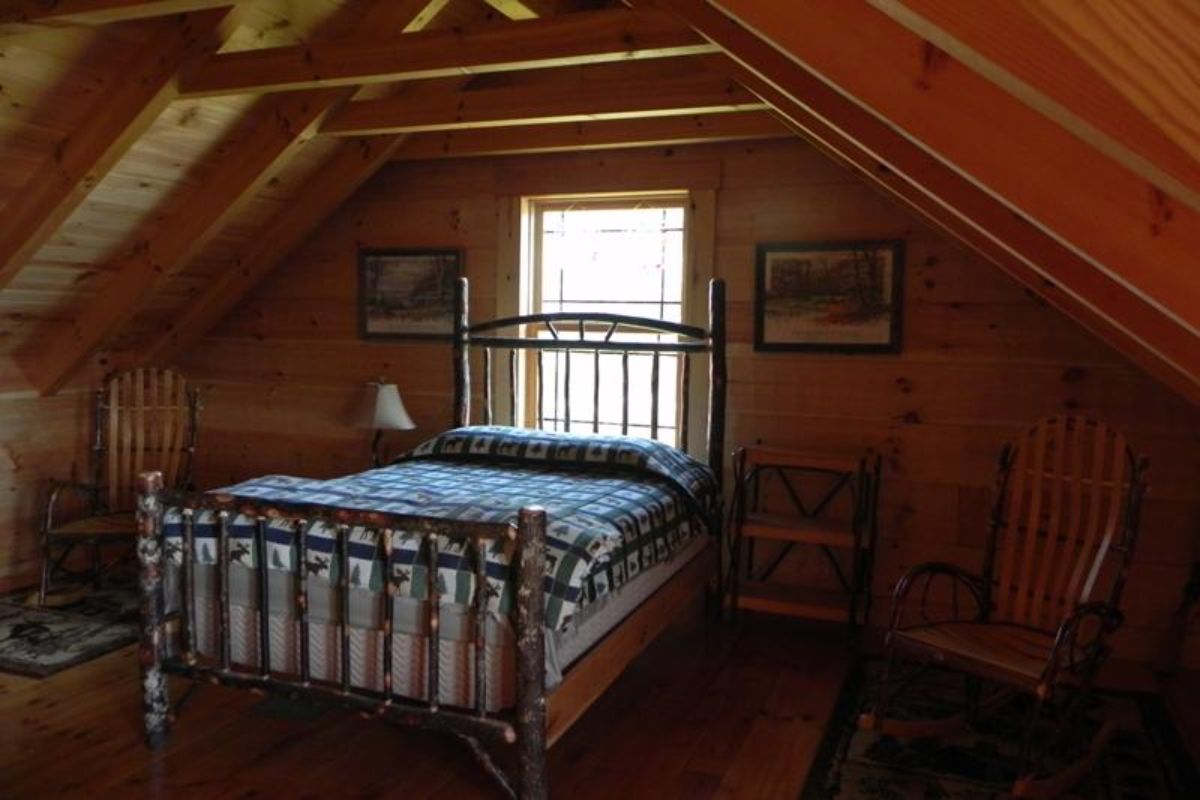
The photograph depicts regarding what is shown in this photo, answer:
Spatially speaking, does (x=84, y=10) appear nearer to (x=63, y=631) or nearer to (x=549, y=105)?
(x=549, y=105)

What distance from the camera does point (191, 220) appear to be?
419 centimetres

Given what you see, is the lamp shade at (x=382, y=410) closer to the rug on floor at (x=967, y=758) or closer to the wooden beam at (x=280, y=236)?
the wooden beam at (x=280, y=236)

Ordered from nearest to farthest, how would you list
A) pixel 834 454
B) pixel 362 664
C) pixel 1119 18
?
pixel 1119 18 < pixel 362 664 < pixel 834 454

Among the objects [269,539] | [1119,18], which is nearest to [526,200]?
[269,539]

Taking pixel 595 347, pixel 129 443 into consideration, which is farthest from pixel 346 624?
pixel 129 443

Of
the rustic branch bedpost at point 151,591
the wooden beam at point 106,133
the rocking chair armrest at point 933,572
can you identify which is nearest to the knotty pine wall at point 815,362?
the rocking chair armrest at point 933,572

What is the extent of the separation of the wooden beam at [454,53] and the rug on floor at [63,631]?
7.19 feet

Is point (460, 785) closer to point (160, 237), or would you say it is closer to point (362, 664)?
point (362, 664)

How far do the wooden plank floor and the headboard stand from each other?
1.15 metres

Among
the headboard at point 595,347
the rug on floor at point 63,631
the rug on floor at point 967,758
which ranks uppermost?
the headboard at point 595,347

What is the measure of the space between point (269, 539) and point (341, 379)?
246 cm

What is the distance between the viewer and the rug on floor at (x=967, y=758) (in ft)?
8.97

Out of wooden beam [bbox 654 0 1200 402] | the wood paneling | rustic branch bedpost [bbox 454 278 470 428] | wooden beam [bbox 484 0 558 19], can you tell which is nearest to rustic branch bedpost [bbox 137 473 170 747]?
rustic branch bedpost [bbox 454 278 470 428]

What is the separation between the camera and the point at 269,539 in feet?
9.01
